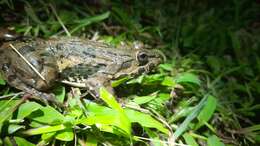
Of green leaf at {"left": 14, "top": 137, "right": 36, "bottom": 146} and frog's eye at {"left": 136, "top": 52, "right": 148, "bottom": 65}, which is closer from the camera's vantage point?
green leaf at {"left": 14, "top": 137, "right": 36, "bottom": 146}

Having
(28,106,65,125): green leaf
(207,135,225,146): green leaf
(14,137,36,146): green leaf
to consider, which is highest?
(28,106,65,125): green leaf

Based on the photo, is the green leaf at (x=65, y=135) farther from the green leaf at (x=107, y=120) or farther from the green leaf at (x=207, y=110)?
the green leaf at (x=207, y=110)

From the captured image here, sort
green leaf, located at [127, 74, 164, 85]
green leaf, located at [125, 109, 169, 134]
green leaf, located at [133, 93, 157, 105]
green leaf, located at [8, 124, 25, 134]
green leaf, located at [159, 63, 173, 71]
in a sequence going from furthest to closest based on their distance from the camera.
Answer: green leaf, located at [159, 63, 173, 71], green leaf, located at [127, 74, 164, 85], green leaf, located at [133, 93, 157, 105], green leaf, located at [125, 109, 169, 134], green leaf, located at [8, 124, 25, 134]

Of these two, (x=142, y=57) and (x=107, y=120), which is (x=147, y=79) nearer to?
(x=142, y=57)

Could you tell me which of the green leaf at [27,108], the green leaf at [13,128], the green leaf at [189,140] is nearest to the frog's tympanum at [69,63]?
the green leaf at [27,108]

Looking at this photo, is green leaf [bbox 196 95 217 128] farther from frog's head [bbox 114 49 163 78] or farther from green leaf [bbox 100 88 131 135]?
green leaf [bbox 100 88 131 135]

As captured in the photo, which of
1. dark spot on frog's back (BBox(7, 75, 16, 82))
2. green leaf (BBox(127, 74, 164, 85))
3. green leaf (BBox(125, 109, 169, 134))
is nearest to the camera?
green leaf (BBox(125, 109, 169, 134))

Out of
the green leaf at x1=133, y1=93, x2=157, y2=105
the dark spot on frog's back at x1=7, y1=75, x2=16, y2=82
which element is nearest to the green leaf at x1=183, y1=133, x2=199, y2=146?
the green leaf at x1=133, y1=93, x2=157, y2=105
